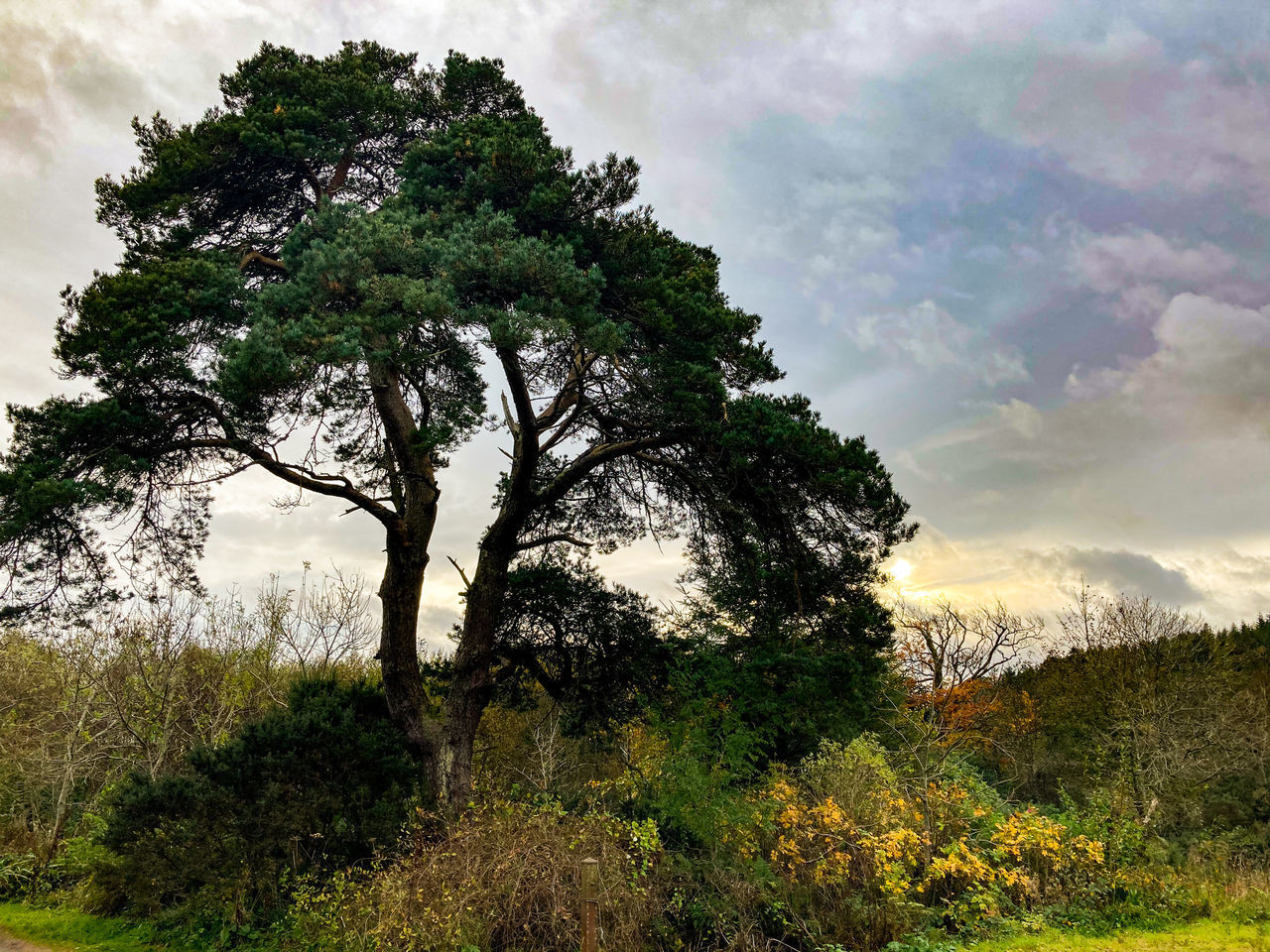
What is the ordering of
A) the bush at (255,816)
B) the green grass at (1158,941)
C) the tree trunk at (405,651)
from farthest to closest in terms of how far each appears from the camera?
the tree trunk at (405,651) < the bush at (255,816) < the green grass at (1158,941)

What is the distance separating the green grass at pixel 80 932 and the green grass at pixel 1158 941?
9714mm

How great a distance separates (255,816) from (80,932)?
4224 mm

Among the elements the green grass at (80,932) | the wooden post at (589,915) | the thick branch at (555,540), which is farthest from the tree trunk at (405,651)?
the wooden post at (589,915)

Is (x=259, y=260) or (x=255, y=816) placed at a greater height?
(x=259, y=260)

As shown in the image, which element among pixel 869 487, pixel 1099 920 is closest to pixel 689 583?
pixel 869 487

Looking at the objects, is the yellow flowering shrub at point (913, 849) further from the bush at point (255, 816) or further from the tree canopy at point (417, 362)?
the bush at point (255, 816)

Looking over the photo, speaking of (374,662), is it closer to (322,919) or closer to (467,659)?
(467,659)

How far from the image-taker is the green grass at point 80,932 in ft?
32.2

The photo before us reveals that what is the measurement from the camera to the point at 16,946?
1028 cm

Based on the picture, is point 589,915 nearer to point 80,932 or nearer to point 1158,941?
point 1158,941

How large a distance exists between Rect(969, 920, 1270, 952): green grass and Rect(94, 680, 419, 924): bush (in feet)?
23.8

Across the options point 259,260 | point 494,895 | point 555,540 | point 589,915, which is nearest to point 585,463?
point 555,540

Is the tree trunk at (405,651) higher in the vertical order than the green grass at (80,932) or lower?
higher

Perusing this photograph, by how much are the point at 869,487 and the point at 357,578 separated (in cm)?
1258
